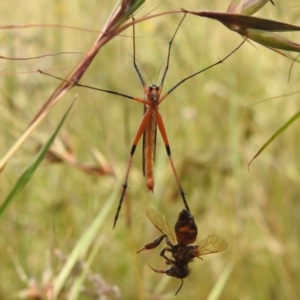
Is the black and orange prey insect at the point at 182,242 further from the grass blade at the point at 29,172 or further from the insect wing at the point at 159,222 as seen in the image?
the grass blade at the point at 29,172

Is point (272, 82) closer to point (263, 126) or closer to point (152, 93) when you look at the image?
point (263, 126)

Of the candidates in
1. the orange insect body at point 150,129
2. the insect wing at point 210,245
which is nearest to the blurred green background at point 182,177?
the insect wing at point 210,245

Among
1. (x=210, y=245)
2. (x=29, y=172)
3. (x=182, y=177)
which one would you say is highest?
(x=182, y=177)

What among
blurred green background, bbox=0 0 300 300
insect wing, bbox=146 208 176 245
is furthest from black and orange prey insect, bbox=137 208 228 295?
blurred green background, bbox=0 0 300 300

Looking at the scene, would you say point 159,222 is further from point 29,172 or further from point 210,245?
point 29,172

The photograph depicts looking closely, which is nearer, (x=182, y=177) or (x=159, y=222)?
(x=159, y=222)

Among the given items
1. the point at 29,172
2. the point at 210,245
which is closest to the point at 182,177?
the point at 210,245
